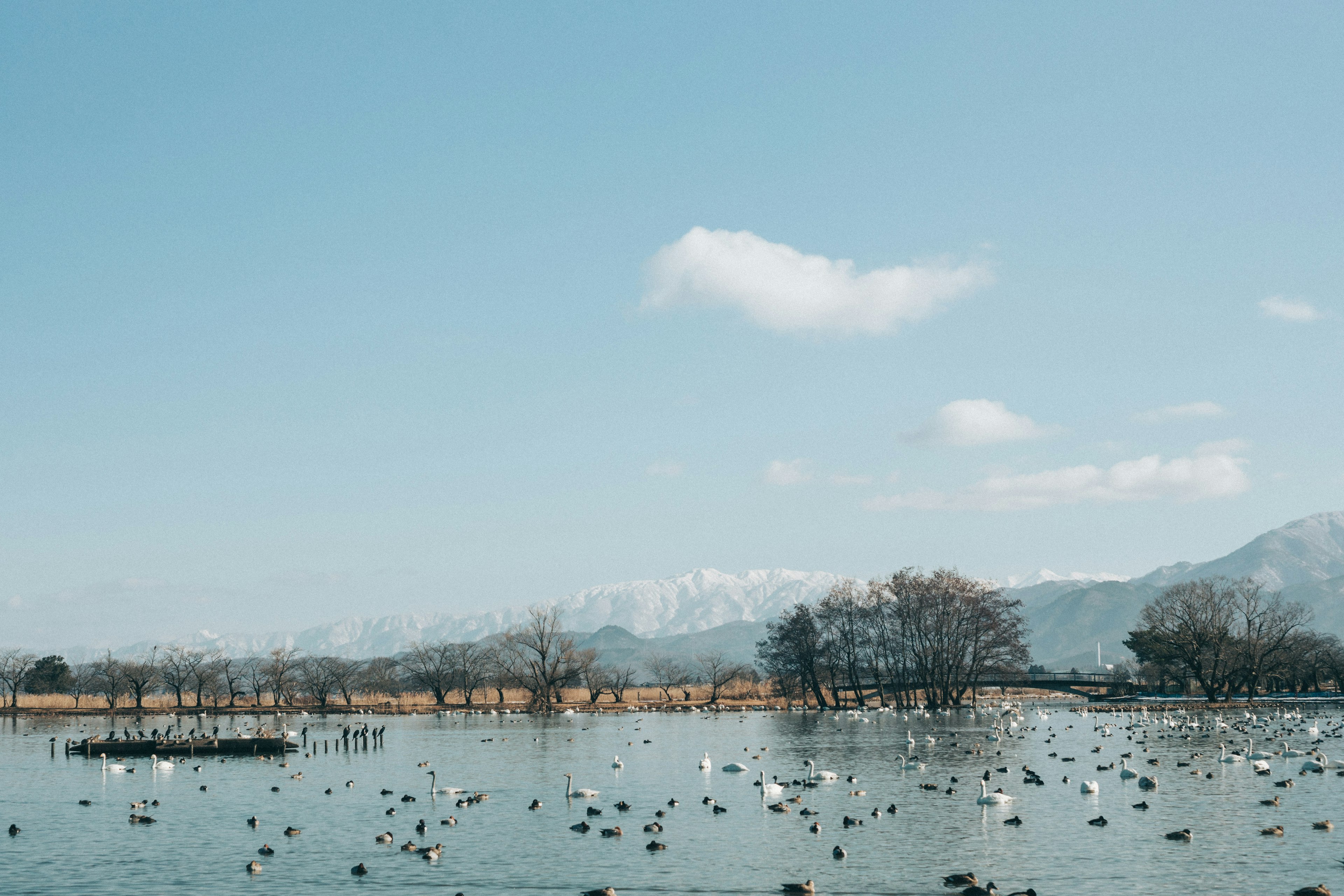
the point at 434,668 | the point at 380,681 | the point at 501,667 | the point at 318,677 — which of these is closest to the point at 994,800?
the point at 501,667

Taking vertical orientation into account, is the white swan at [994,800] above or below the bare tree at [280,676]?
above

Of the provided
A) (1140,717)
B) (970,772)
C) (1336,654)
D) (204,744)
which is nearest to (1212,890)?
(970,772)

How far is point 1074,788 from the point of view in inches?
1955

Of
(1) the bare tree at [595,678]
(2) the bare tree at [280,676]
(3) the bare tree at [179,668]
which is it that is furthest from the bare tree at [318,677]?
(1) the bare tree at [595,678]

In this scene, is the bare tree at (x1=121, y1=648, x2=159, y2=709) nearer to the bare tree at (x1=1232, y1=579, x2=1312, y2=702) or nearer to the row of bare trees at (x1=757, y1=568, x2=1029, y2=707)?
the row of bare trees at (x1=757, y1=568, x2=1029, y2=707)

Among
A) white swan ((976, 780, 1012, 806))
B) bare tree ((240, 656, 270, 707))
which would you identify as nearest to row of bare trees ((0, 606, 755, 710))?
bare tree ((240, 656, 270, 707))

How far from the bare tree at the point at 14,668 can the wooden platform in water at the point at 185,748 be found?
94535 millimetres

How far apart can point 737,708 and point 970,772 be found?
283 ft

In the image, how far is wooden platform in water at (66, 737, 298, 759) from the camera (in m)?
75.1

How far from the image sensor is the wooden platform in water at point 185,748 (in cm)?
7512

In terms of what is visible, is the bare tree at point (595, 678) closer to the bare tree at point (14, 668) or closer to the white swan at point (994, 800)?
the bare tree at point (14, 668)

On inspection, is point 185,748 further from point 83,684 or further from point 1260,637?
point 1260,637

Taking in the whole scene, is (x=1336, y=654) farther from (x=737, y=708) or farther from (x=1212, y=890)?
(x=1212, y=890)

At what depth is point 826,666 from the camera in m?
138
